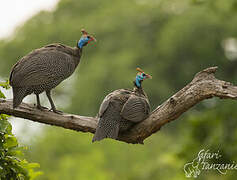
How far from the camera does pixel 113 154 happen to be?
25.8 metres

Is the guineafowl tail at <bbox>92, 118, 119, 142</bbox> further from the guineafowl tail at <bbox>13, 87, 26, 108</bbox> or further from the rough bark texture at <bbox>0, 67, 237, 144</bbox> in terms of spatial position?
the guineafowl tail at <bbox>13, 87, 26, 108</bbox>

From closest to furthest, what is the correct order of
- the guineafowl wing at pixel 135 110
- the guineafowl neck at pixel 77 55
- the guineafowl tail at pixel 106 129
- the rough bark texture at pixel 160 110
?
the rough bark texture at pixel 160 110
the guineafowl tail at pixel 106 129
the guineafowl wing at pixel 135 110
the guineafowl neck at pixel 77 55

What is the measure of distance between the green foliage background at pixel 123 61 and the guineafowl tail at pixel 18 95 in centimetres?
1171

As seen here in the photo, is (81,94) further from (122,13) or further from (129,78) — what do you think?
(122,13)

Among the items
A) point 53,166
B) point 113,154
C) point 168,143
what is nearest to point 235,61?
point 168,143

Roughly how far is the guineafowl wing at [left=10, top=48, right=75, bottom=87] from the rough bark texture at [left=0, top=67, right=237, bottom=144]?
29cm

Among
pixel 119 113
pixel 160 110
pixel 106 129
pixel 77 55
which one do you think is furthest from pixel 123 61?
pixel 106 129

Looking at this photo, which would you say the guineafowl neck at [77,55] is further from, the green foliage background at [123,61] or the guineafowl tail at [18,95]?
the green foliage background at [123,61]

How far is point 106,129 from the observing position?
6.43m

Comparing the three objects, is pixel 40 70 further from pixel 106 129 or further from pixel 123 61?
pixel 123 61

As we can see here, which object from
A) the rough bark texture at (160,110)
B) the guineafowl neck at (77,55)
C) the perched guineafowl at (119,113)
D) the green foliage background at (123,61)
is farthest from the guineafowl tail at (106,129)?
the green foliage background at (123,61)

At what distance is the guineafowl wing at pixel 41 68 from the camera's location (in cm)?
647

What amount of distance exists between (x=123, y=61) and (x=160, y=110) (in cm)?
2942

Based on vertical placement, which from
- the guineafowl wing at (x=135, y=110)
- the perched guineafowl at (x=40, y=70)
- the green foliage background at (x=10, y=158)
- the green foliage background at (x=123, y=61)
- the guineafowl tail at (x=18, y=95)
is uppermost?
the perched guineafowl at (x=40, y=70)
